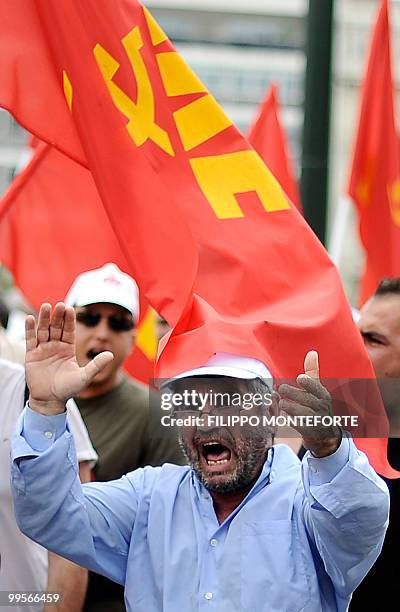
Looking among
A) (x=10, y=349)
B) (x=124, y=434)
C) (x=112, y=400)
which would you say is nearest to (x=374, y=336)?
(x=124, y=434)

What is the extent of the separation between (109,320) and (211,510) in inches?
81.5

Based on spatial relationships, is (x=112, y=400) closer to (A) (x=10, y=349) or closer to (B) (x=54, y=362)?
(A) (x=10, y=349)

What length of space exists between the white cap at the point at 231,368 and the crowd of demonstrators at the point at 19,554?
2.38ft

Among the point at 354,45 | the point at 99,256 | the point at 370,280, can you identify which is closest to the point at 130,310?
the point at 99,256

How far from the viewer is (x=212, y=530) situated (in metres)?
3.15

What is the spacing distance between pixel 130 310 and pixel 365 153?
1867 mm

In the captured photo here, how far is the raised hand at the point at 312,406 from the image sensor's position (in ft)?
9.22

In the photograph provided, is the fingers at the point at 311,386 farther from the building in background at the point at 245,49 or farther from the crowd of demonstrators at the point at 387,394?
the building in background at the point at 245,49

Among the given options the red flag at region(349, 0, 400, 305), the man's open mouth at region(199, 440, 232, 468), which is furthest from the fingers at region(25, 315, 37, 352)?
the red flag at region(349, 0, 400, 305)

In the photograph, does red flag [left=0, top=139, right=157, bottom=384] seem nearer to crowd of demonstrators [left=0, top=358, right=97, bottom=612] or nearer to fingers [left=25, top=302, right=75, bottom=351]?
crowd of demonstrators [left=0, top=358, right=97, bottom=612]

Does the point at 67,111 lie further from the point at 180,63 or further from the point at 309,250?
the point at 309,250

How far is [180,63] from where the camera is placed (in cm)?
375

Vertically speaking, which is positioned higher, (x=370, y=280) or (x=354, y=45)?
(x=354, y=45)

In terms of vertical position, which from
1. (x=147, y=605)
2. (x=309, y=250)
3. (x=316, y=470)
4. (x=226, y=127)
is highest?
(x=226, y=127)
